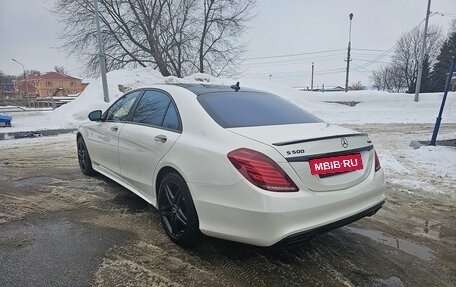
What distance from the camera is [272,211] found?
2.36 m

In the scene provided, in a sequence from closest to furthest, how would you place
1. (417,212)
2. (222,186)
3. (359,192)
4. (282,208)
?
(282,208) < (222,186) < (359,192) < (417,212)

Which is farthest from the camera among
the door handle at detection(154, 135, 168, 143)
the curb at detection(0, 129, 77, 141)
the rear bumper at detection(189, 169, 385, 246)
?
the curb at detection(0, 129, 77, 141)

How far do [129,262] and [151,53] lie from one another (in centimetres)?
2692

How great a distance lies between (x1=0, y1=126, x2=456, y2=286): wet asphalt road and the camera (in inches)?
106

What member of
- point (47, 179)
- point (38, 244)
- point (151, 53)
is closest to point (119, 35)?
point (151, 53)

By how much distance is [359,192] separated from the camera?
109 inches

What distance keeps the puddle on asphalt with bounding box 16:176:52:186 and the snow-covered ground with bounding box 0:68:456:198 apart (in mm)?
2520

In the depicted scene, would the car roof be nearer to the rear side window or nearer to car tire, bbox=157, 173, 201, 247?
the rear side window

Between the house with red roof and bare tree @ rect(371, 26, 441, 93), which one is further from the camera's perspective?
the house with red roof

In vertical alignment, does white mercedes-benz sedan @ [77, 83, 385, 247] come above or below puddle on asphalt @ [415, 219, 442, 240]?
above

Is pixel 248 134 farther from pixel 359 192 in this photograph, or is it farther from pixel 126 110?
pixel 126 110

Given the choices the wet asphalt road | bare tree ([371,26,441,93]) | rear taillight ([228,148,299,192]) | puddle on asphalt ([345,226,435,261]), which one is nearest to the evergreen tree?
bare tree ([371,26,441,93])

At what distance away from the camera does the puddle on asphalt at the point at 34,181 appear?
534 cm

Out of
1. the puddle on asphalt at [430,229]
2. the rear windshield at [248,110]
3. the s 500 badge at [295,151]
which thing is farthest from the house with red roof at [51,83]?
the s 500 badge at [295,151]
